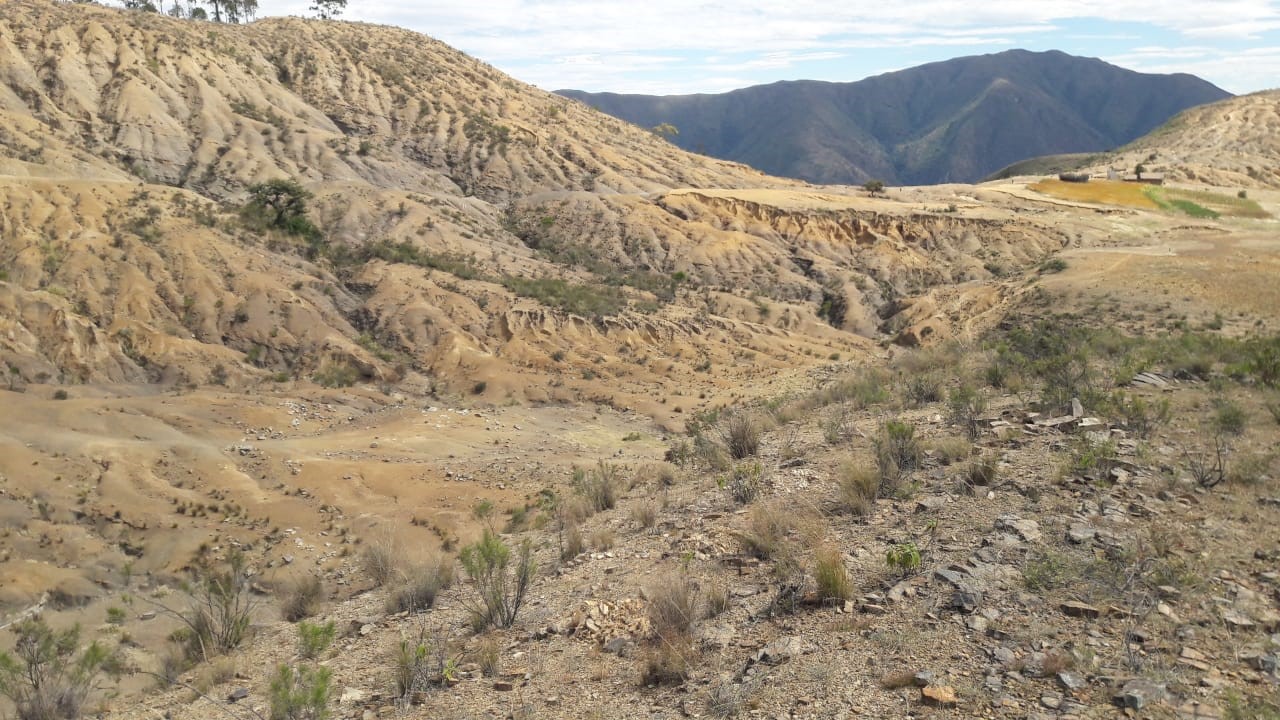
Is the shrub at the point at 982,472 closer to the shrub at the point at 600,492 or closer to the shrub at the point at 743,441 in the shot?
the shrub at the point at 743,441

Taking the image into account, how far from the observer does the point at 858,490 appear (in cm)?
970

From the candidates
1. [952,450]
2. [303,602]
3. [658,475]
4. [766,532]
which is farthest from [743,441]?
[303,602]

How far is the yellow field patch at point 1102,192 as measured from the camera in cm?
5166

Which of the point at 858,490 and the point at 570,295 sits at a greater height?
the point at 858,490

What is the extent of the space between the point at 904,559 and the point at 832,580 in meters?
0.81

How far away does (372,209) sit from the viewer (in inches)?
1548

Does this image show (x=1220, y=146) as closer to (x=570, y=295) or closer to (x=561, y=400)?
(x=570, y=295)

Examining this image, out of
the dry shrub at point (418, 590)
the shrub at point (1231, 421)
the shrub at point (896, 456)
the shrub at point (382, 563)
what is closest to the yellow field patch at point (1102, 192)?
the shrub at point (1231, 421)

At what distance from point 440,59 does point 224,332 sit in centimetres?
5184

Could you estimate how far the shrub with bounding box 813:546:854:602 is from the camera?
24.3ft

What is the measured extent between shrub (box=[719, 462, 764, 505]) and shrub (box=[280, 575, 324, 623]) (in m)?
6.80

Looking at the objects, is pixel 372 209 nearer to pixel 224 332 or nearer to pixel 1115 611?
pixel 224 332

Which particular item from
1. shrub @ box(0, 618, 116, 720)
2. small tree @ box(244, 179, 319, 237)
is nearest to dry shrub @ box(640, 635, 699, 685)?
shrub @ box(0, 618, 116, 720)

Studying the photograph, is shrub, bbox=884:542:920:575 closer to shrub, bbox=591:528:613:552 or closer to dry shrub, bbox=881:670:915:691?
dry shrub, bbox=881:670:915:691
